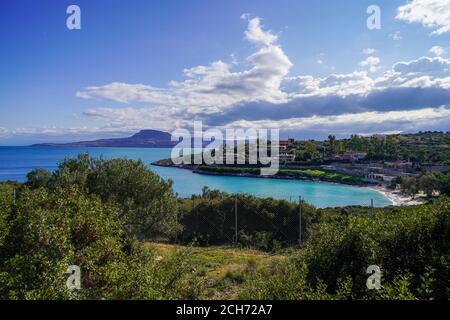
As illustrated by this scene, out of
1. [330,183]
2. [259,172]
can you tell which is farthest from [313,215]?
[259,172]

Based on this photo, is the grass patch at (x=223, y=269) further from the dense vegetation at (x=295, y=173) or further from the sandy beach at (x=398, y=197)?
the dense vegetation at (x=295, y=173)

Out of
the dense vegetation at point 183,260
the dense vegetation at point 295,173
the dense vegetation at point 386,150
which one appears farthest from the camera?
the dense vegetation at point 386,150

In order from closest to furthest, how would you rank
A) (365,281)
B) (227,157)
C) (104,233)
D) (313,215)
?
(365,281)
(104,233)
(313,215)
(227,157)

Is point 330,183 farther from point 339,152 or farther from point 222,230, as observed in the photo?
point 222,230

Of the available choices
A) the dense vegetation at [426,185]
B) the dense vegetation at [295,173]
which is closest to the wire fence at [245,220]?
the dense vegetation at [426,185]

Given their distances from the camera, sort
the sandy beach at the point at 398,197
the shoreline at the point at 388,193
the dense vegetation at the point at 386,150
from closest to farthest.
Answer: the sandy beach at the point at 398,197 → the shoreline at the point at 388,193 → the dense vegetation at the point at 386,150

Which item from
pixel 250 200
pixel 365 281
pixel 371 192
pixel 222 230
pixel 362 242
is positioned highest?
pixel 362 242

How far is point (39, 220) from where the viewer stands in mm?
5734

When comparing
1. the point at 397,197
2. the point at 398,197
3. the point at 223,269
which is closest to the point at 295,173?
the point at 397,197

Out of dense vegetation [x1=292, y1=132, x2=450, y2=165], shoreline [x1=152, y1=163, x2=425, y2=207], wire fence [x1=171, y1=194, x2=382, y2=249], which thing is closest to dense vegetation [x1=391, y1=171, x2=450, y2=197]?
shoreline [x1=152, y1=163, x2=425, y2=207]

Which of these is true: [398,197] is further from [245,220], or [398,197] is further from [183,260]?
[183,260]

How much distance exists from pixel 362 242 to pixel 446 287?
1486mm

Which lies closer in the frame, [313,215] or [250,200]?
[313,215]

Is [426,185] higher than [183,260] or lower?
lower
